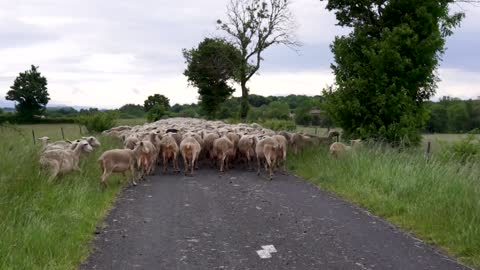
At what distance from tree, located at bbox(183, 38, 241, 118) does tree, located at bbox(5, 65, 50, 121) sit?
1569cm

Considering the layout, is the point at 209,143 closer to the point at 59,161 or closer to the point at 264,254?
the point at 59,161

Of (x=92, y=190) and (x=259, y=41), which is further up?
(x=259, y=41)

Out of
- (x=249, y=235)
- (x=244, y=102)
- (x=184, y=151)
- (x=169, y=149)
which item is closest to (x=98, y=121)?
(x=244, y=102)

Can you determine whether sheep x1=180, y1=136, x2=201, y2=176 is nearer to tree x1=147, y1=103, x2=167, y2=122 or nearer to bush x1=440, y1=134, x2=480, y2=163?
bush x1=440, y1=134, x2=480, y2=163

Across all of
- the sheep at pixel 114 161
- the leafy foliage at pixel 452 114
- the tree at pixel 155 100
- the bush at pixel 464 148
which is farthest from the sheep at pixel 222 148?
the tree at pixel 155 100

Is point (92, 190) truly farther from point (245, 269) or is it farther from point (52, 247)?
point (245, 269)

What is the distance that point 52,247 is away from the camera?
6801 mm

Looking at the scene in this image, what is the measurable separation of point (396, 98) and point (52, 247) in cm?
1342

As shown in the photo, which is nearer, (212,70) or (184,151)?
(184,151)

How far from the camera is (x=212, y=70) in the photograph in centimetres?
5325

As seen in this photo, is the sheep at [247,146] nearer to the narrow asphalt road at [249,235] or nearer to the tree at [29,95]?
the narrow asphalt road at [249,235]

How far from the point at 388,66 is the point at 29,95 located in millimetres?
44704

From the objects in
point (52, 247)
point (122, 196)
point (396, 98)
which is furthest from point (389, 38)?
point (52, 247)

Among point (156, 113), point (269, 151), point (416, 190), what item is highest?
point (156, 113)
